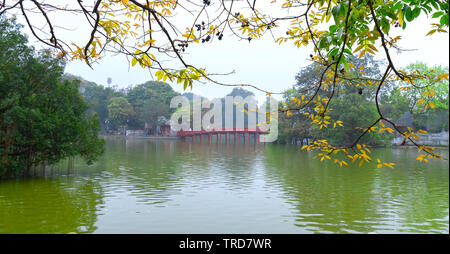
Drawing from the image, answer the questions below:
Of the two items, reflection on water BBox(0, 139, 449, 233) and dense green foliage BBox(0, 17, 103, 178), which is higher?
dense green foliage BBox(0, 17, 103, 178)

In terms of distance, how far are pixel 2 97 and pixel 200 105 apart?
36.1m

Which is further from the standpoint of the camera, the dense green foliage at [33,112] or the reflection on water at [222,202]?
the dense green foliage at [33,112]

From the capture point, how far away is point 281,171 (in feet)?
52.2

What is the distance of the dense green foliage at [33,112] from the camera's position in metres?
10.6

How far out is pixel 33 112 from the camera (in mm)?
10375

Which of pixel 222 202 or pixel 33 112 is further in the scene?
pixel 33 112

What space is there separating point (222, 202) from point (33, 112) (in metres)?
5.61

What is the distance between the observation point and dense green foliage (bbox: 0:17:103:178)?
34.6 ft

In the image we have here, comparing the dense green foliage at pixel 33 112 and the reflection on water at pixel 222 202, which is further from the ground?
the dense green foliage at pixel 33 112

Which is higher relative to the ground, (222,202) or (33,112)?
(33,112)

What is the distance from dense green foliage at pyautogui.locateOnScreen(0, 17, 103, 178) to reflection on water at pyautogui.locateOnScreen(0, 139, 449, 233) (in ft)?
2.91

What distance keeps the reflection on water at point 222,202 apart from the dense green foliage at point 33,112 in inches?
34.9
